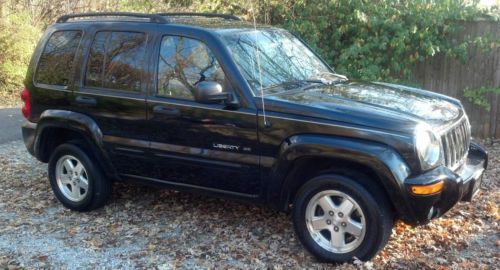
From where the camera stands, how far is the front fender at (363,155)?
12.8ft

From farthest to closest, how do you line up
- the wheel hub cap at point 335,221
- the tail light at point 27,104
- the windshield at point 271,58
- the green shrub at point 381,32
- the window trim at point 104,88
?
1. the green shrub at point 381,32
2. the tail light at point 27,104
3. the window trim at point 104,88
4. the windshield at point 271,58
5. the wheel hub cap at point 335,221

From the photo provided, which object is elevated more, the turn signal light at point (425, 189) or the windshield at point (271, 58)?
the windshield at point (271, 58)

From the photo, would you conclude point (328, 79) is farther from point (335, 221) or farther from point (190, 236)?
point (190, 236)

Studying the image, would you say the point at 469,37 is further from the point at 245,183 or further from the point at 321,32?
the point at 245,183

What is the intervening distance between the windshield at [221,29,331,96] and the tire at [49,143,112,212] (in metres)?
1.89

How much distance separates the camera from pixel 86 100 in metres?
5.31

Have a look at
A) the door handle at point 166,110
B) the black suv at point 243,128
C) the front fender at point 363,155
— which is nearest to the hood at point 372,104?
the black suv at point 243,128

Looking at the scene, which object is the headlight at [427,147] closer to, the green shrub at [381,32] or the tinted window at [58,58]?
the tinted window at [58,58]

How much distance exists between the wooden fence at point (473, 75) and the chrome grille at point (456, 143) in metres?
4.26

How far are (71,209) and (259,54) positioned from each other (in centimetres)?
253

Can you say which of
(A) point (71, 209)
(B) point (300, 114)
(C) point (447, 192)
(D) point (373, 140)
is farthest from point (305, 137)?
(A) point (71, 209)

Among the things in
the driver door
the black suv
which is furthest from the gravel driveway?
the driver door

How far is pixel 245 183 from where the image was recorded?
460 centimetres

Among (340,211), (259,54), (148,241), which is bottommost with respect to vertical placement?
(148,241)
